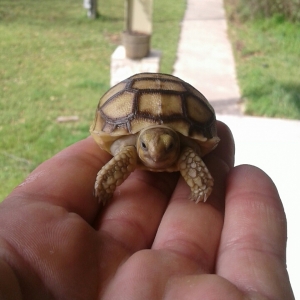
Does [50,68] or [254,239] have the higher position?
[254,239]

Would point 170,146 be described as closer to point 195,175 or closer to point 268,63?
point 195,175

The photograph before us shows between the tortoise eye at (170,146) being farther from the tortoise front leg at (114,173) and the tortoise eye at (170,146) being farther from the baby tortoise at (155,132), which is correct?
the tortoise front leg at (114,173)

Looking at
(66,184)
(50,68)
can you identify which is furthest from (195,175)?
(50,68)

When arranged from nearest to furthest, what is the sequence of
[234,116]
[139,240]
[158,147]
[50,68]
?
[139,240], [158,147], [234,116], [50,68]

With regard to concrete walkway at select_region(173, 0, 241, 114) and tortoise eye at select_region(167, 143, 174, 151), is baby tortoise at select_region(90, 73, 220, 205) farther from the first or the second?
concrete walkway at select_region(173, 0, 241, 114)

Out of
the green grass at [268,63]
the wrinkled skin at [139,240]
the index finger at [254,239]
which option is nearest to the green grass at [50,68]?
the green grass at [268,63]

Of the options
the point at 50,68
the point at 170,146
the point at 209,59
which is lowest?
the point at 209,59
